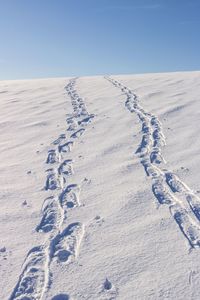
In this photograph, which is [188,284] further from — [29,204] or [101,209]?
[29,204]

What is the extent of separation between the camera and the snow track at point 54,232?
290 centimetres

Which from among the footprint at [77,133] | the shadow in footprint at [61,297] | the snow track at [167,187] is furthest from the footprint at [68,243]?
the footprint at [77,133]

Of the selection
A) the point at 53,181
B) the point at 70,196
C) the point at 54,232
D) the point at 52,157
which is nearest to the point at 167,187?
the point at 70,196

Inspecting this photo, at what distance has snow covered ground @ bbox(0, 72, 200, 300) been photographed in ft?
9.54

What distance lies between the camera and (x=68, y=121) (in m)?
7.24

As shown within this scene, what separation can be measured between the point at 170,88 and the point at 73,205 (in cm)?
641

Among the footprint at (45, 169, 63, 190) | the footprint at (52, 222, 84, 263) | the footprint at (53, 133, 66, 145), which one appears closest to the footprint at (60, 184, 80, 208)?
the footprint at (45, 169, 63, 190)

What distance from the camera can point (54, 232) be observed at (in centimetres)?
353

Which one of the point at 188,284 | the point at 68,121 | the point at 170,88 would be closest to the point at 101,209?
the point at 188,284

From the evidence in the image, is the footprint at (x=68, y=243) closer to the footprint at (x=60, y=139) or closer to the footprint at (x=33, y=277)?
the footprint at (x=33, y=277)

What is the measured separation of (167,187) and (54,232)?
1.27 m

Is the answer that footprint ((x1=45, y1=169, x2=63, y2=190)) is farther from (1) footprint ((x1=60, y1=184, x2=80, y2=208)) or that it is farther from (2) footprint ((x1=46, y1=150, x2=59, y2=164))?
(2) footprint ((x1=46, y1=150, x2=59, y2=164))

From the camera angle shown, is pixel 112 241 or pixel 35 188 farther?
pixel 35 188

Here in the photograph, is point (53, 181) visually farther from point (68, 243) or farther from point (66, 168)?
point (68, 243)
